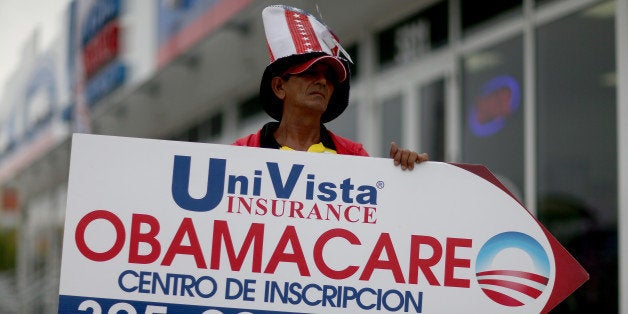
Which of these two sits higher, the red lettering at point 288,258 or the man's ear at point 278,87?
the man's ear at point 278,87

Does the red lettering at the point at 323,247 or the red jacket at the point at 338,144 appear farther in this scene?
the red jacket at the point at 338,144

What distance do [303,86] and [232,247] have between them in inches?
22.2

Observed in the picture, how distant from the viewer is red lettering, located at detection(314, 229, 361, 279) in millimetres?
3381

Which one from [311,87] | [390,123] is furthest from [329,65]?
[390,123]

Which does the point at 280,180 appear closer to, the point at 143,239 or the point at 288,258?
the point at 288,258

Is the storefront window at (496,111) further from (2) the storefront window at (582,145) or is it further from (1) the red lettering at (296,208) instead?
(1) the red lettering at (296,208)

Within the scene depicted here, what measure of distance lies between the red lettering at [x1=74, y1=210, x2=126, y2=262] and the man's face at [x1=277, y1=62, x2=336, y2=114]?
68 centimetres

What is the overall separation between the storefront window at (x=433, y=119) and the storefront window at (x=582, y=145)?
4.65 ft

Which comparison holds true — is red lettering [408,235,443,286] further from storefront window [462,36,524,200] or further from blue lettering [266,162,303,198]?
storefront window [462,36,524,200]

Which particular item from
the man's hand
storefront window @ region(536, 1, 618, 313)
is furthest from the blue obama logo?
storefront window @ region(536, 1, 618, 313)

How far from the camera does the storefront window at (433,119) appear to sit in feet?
27.0

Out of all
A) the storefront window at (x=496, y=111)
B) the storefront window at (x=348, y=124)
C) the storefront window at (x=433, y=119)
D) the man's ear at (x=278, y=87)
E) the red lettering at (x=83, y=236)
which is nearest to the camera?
the red lettering at (x=83, y=236)

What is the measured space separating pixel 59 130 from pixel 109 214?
18094 millimetres

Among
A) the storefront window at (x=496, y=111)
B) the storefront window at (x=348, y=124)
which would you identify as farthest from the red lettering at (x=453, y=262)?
the storefront window at (x=348, y=124)
